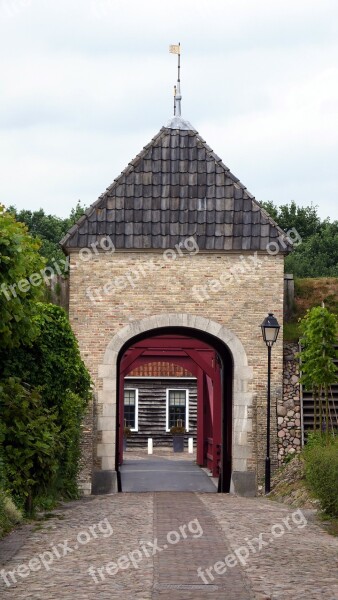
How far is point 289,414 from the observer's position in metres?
22.5

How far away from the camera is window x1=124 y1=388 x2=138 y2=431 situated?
45.5 m

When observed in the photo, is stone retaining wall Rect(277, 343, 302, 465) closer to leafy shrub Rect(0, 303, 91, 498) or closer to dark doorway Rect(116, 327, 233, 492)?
dark doorway Rect(116, 327, 233, 492)

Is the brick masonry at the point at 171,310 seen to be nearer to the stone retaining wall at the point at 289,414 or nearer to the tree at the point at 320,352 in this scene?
the stone retaining wall at the point at 289,414

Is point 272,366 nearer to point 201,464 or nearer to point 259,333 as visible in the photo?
point 259,333

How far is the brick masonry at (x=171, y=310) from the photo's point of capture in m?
22.4

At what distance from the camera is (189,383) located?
4619 cm

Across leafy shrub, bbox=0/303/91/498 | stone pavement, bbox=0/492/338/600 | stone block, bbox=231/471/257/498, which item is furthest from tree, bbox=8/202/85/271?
stone pavement, bbox=0/492/338/600

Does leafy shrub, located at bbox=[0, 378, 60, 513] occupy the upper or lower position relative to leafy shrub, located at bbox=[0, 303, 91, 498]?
lower

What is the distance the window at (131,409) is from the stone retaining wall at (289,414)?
903 inches

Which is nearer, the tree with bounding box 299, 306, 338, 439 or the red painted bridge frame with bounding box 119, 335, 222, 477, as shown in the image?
the tree with bounding box 299, 306, 338, 439

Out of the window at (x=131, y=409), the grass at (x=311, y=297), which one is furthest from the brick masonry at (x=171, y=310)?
the window at (x=131, y=409)

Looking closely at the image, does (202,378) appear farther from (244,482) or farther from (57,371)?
(57,371)

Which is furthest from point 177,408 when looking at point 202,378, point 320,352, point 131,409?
A: point 320,352

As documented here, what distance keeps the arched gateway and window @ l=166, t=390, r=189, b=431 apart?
23006mm
